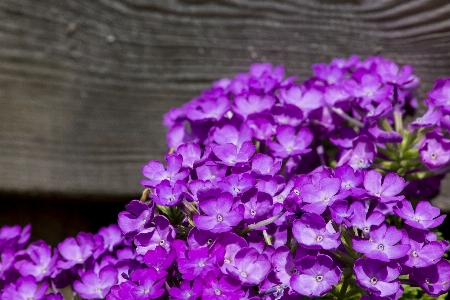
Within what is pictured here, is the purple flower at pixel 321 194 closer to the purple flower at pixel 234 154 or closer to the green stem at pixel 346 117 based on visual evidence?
the purple flower at pixel 234 154

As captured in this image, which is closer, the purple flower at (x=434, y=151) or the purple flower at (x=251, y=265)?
the purple flower at (x=251, y=265)

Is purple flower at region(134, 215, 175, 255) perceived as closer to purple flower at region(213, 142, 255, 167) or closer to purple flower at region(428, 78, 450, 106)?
Result: purple flower at region(213, 142, 255, 167)

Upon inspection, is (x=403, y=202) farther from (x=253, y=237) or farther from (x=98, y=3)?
(x=98, y=3)

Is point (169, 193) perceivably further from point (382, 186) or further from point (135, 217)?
point (382, 186)

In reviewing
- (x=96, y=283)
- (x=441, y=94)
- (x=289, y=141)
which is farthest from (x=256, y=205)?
(x=441, y=94)

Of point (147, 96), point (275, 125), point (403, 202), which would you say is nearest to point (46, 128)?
point (147, 96)

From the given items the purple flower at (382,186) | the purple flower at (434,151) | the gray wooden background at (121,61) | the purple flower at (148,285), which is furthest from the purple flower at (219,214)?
the gray wooden background at (121,61)

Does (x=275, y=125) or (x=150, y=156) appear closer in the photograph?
(x=275, y=125)
